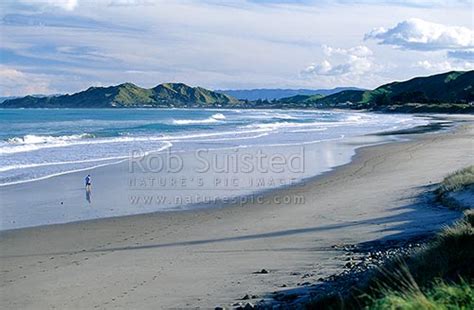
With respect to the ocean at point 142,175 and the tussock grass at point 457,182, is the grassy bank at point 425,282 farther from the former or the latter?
the ocean at point 142,175

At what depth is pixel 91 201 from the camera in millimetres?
16547

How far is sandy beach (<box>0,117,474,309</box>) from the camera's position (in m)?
8.48

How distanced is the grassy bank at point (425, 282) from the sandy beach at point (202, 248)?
1.57 meters

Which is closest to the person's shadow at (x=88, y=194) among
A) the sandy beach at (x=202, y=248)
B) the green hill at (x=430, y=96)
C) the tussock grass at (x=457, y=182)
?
the sandy beach at (x=202, y=248)

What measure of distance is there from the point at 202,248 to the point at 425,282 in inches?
206

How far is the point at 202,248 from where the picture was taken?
11094 millimetres

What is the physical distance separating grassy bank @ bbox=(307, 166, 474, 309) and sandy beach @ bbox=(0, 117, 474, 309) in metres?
1.57

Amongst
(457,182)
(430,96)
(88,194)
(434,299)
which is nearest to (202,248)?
(434,299)

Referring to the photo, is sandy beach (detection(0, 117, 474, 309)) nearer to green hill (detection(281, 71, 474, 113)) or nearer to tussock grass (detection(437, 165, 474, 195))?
tussock grass (detection(437, 165, 474, 195))

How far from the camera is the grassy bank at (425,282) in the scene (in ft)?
17.3

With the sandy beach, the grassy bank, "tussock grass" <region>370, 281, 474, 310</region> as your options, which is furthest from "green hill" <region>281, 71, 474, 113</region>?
"tussock grass" <region>370, 281, 474, 310</region>

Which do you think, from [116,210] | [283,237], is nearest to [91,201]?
[116,210]

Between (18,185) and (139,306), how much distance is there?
39.5ft

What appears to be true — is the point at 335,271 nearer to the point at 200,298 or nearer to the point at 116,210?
the point at 200,298
